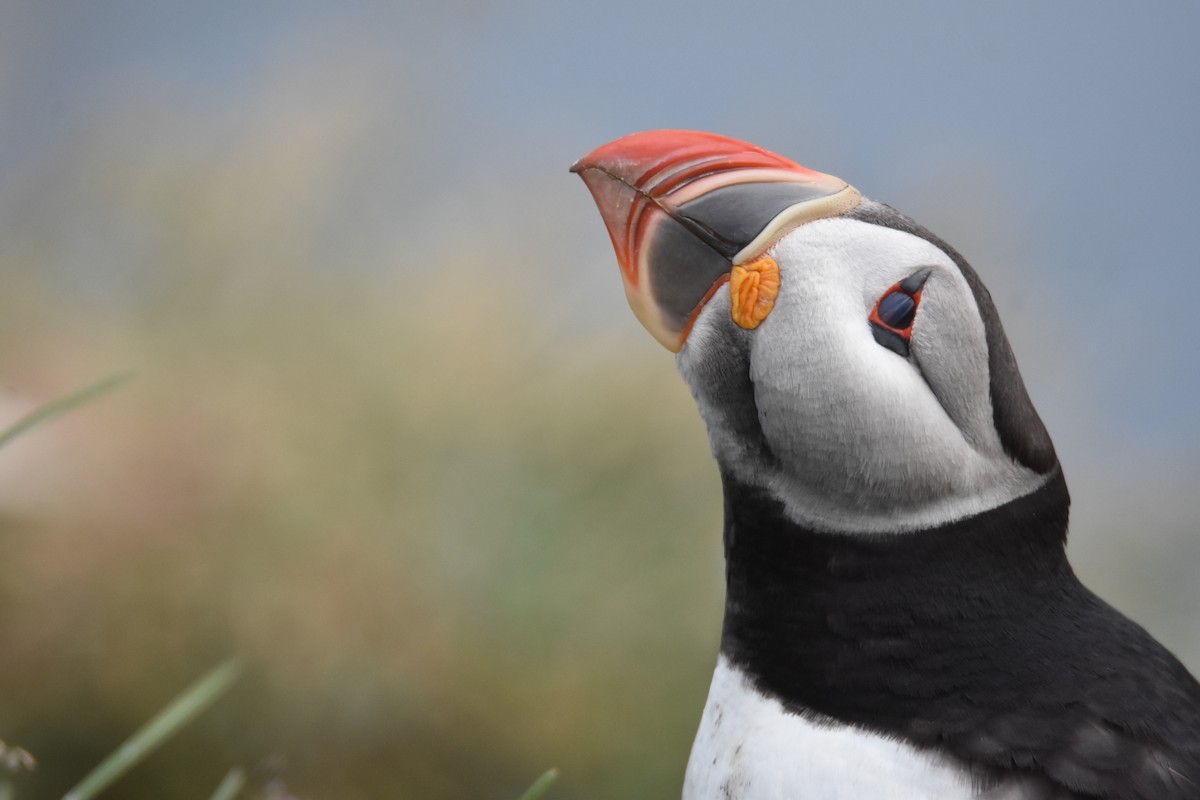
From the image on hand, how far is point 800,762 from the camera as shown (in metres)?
0.86

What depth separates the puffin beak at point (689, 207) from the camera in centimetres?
88

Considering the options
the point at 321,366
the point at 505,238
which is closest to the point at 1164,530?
the point at 505,238

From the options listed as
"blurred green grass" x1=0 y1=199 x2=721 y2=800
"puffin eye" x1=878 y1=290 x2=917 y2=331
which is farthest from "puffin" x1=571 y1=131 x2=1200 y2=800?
"blurred green grass" x1=0 y1=199 x2=721 y2=800

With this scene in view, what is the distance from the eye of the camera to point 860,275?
0.85m

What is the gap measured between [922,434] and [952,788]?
250 millimetres

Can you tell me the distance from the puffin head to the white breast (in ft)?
0.50

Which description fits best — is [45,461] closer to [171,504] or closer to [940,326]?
[171,504]

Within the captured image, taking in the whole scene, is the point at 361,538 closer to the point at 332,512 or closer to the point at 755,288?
the point at 332,512

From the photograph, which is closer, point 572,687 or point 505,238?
point 572,687

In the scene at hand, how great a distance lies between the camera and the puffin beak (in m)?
0.88

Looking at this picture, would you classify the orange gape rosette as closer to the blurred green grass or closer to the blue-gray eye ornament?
the blue-gray eye ornament

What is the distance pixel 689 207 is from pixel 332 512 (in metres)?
1.35

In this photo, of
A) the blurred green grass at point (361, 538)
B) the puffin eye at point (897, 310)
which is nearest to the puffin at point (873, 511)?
the puffin eye at point (897, 310)

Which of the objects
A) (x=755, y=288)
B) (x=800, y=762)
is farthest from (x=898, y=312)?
(x=800, y=762)
